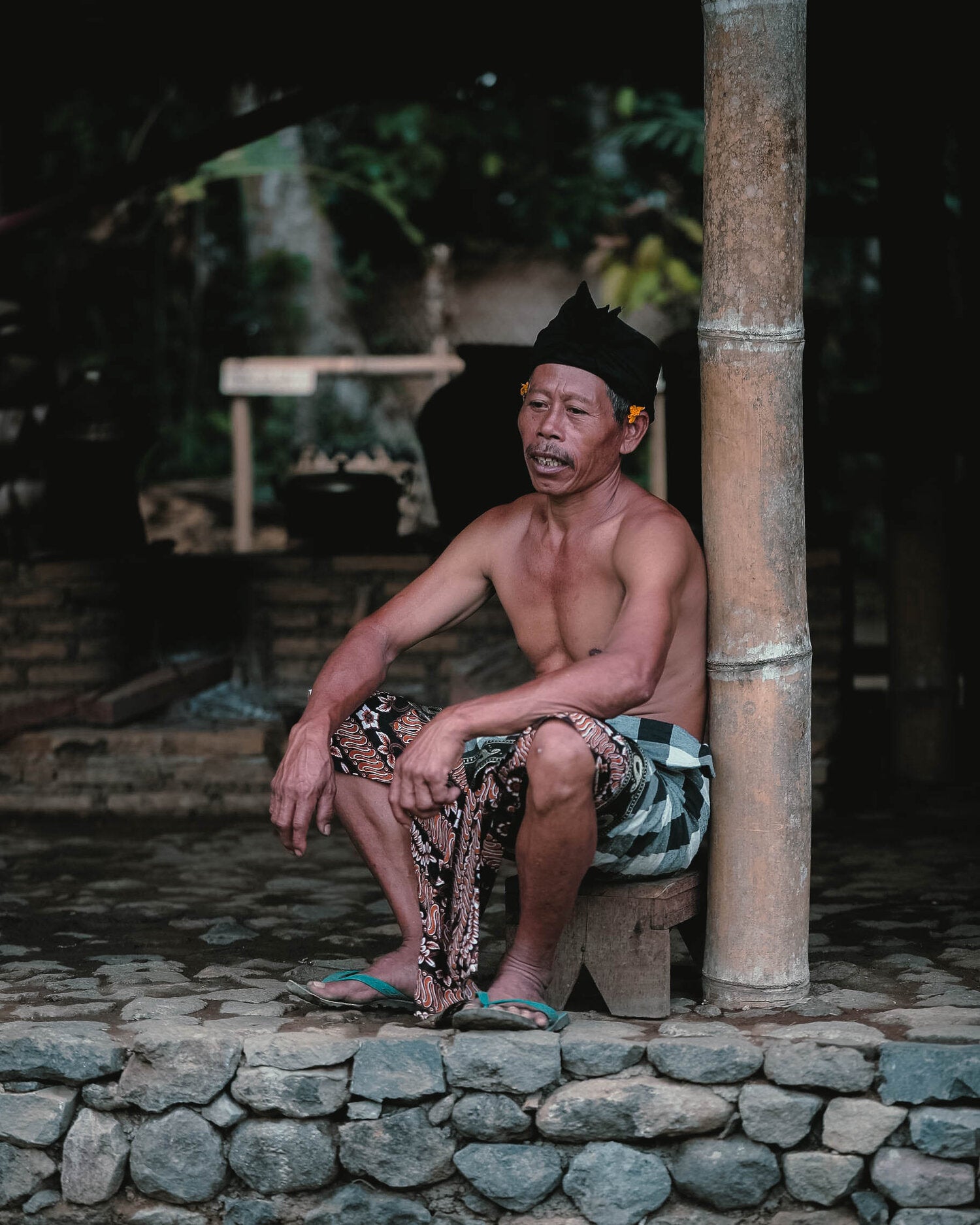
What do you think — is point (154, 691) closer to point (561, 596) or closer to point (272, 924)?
point (272, 924)

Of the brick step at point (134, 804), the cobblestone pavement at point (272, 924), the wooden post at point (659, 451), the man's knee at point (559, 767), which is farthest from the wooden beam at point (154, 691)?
the wooden post at point (659, 451)

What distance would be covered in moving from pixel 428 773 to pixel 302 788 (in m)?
0.35

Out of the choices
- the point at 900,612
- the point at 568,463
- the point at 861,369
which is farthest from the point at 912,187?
the point at 861,369

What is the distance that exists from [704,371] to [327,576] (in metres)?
3.62

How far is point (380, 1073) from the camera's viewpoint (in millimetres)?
3059

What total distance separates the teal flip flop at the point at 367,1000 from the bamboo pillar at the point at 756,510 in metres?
0.65

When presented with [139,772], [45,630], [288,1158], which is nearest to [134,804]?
[139,772]

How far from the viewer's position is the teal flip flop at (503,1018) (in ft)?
9.91

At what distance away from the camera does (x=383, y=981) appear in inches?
130

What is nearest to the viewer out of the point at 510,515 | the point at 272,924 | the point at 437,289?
the point at 510,515

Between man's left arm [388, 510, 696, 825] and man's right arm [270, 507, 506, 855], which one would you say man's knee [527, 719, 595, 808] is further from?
man's right arm [270, 507, 506, 855]

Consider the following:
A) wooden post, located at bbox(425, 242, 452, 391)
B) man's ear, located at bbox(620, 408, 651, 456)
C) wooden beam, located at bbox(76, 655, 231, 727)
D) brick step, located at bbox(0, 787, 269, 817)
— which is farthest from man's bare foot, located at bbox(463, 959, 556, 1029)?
wooden post, located at bbox(425, 242, 452, 391)

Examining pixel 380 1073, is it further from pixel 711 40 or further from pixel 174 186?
pixel 174 186

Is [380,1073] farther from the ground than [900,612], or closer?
closer
